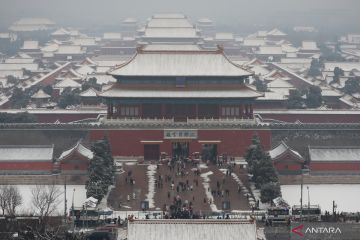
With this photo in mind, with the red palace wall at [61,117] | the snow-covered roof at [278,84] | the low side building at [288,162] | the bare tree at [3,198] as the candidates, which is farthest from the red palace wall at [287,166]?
the snow-covered roof at [278,84]

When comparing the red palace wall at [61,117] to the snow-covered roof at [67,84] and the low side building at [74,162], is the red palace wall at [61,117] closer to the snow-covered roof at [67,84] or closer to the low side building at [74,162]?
the snow-covered roof at [67,84]

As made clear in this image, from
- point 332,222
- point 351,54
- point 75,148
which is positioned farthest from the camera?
point 351,54

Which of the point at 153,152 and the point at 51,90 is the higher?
the point at 51,90

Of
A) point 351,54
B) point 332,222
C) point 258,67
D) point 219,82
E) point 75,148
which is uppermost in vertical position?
point 351,54

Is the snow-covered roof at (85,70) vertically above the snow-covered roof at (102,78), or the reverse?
the snow-covered roof at (85,70)

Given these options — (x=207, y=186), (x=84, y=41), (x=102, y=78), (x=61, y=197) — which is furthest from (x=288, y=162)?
(x=84, y=41)

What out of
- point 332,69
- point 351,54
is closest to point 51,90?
point 332,69

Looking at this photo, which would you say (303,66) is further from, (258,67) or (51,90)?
(51,90)
